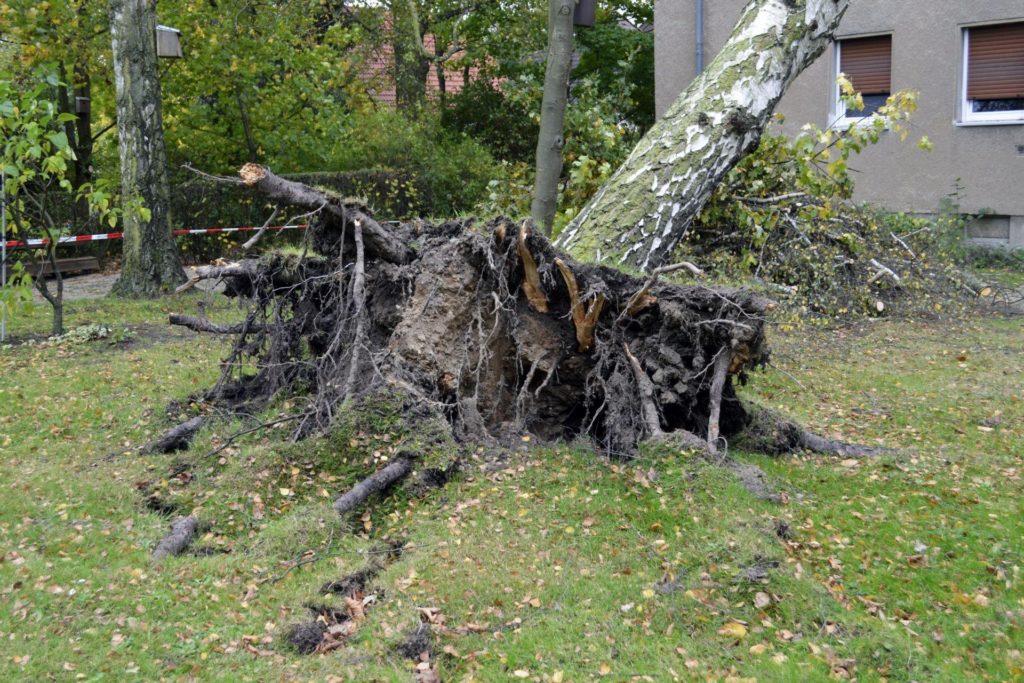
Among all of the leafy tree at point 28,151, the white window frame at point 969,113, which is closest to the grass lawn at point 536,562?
the leafy tree at point 28,151

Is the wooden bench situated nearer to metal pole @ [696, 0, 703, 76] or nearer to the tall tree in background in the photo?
the tall tree in background

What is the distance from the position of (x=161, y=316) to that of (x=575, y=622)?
29.3 feet

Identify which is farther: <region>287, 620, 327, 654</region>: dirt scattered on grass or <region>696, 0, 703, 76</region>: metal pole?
<region>696, 0, 703, 76</region>: metal pole

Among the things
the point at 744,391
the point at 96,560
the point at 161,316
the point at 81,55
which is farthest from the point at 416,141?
the point at 96,560

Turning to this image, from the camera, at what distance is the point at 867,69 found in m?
15.7

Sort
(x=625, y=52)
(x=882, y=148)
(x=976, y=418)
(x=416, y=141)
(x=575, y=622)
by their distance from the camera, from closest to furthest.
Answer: (x=575, y=622) < (x=976, y=418) < (x=882, y=148) < (x=416, y=141) < (x=625, y=52)

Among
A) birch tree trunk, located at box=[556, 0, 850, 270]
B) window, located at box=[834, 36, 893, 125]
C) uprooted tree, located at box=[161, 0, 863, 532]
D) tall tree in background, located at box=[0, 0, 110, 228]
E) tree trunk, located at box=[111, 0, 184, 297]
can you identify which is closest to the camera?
uprooted tree, located at box=[161, 0, 863, 532]

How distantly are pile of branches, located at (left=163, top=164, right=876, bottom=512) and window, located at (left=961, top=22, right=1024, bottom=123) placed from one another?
10.4 meters

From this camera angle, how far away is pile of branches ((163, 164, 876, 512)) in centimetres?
636

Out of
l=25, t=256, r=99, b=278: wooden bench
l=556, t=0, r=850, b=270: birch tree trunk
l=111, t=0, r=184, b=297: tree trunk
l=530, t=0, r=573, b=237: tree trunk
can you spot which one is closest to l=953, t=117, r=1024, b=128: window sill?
l=556, t=0, r=850, b=270: birch tree trunk

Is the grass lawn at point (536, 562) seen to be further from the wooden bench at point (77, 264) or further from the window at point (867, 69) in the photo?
the wooden bench at point (77, 264)

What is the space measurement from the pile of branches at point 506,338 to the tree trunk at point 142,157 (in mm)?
6509

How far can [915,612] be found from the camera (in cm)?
453

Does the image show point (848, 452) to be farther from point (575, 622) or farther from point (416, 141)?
point (416, 141)
